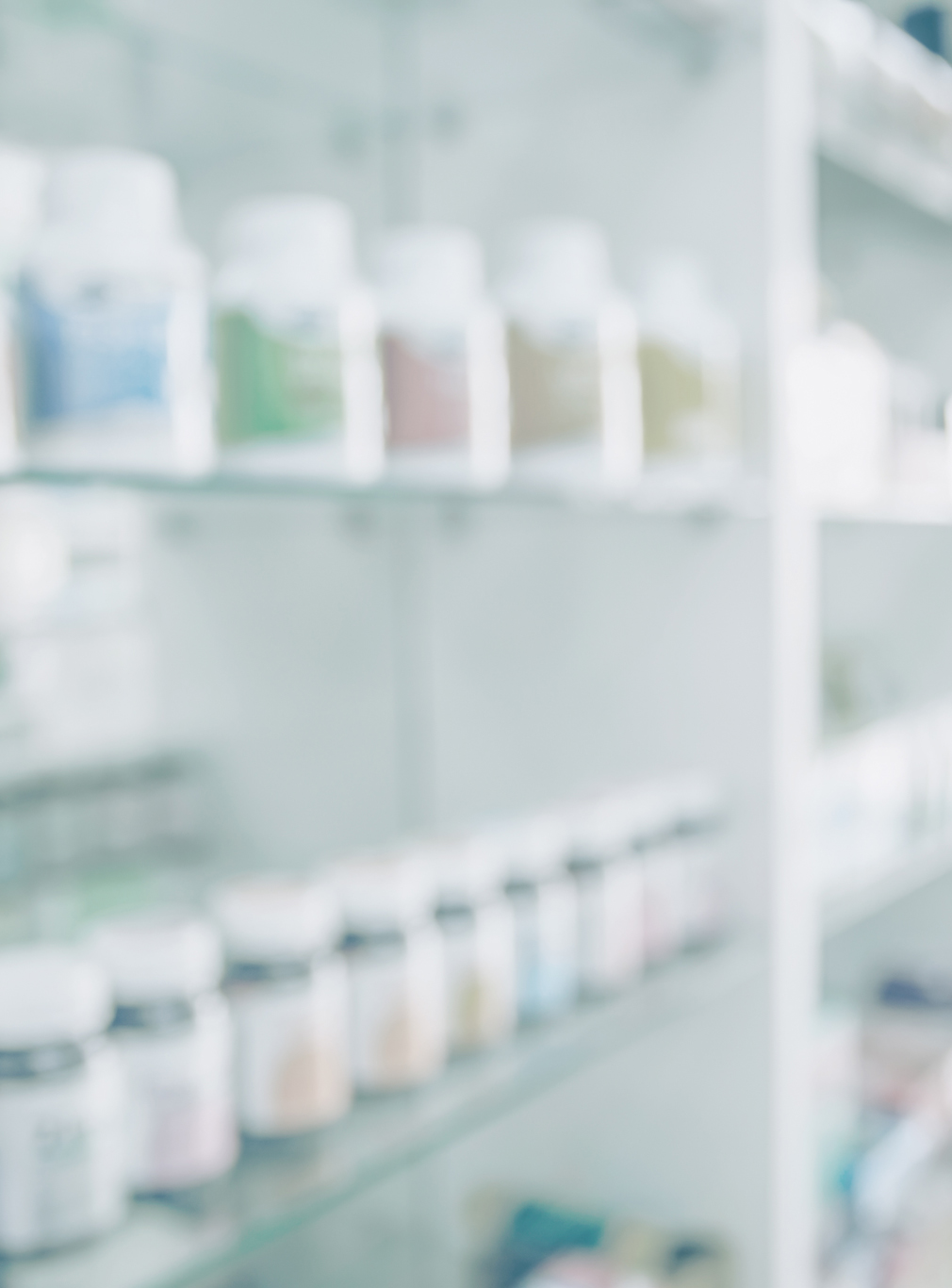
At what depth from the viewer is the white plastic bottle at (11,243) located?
0.71 meters

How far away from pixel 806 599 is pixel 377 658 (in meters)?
0.42

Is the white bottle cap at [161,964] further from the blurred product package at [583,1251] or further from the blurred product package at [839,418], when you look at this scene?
the blurred product package at [839,418]

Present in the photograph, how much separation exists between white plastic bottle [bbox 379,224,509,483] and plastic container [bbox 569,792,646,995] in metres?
0.31

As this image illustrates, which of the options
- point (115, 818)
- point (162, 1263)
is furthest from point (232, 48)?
point (162, 1263)

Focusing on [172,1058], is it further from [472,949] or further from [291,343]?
[291,343]

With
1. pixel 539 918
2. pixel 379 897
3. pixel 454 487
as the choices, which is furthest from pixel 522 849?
pixel 454 487

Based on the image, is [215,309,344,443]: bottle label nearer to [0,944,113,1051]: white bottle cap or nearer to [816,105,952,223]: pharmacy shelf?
[0,944,113,1051]: white bottle cap

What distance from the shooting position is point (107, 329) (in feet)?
2.40

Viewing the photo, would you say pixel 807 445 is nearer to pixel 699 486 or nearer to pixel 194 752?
pixel 699 486

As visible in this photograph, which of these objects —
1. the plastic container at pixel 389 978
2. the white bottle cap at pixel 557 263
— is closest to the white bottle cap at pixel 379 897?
the plastic container at pixel 389 978

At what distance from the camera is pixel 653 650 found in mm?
1327

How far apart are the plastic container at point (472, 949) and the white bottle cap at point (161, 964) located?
218 mm

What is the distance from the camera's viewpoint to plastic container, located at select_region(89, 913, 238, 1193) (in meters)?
0.78

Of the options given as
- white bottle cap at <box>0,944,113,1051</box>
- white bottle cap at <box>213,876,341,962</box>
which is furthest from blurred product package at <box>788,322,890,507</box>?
white bottle cap at <box>0,944,113,1051</box>
